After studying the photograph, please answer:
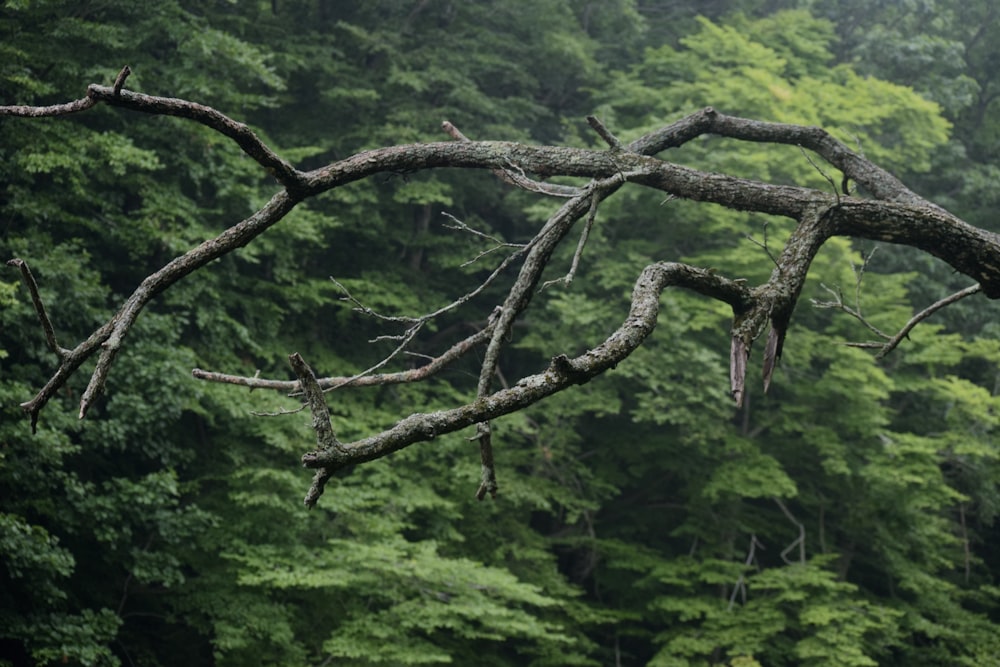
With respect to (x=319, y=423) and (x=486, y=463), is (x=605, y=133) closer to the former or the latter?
(x=486, y=463)

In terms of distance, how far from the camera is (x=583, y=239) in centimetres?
238

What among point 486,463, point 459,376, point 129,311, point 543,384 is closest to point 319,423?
point 543,384

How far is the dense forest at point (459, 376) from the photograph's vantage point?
7.50 m

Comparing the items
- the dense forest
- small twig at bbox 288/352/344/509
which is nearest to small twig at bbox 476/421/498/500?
small twig at bbox 288/352/344/509

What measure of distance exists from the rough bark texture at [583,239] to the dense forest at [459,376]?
286 cm

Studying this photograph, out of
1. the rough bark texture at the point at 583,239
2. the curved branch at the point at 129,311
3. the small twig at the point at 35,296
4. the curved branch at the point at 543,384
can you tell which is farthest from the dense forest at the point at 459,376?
the small twig at the point at 35,296

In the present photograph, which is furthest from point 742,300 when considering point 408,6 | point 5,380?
point 408,6

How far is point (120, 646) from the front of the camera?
8.57 m

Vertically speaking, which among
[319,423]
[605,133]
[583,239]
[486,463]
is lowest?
[486,463]

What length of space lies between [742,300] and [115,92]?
5.35 feet

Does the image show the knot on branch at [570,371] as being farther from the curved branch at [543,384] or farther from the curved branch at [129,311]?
the curved branch at [129,311]

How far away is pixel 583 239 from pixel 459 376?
10.4 meters

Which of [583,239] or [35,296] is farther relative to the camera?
[583,239]

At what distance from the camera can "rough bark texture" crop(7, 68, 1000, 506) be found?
6.89ft
